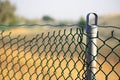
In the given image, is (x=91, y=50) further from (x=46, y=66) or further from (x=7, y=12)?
(x=7, y=12)

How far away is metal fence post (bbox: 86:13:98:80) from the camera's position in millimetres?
2160

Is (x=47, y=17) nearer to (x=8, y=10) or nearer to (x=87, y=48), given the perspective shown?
(x=8, y=10)

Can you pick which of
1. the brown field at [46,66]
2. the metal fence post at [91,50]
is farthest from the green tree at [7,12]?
the metal fence post at [91,50]

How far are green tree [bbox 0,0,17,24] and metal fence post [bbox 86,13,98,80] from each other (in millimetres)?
45868

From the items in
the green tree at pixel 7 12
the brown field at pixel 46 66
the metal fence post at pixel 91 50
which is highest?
the metal fence post at pixel 91 50

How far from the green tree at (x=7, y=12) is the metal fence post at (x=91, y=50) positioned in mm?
45868

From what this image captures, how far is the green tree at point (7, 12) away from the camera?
4753 cm

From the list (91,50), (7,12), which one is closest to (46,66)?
(91,50)

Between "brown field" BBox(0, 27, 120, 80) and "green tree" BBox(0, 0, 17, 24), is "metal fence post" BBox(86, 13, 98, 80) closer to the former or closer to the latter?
"brown field" BBox(0, 27, 120, 80)

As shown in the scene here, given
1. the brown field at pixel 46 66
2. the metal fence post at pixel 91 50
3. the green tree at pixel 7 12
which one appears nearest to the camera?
the metal fence post at pixel 91 50

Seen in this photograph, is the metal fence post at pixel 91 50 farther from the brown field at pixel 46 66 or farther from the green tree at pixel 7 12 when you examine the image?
the green tree at pixel 7 12

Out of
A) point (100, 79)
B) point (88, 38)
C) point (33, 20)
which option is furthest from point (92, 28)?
point (33, 20)

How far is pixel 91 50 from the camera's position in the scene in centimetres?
220

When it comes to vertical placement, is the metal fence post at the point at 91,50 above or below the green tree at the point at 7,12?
above
